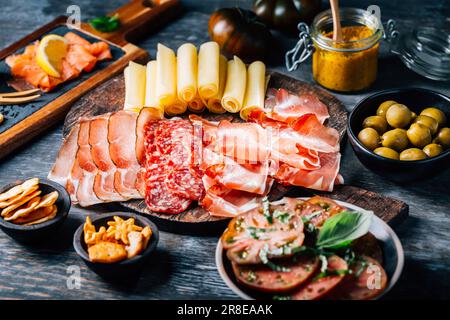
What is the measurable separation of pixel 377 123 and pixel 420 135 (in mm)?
170

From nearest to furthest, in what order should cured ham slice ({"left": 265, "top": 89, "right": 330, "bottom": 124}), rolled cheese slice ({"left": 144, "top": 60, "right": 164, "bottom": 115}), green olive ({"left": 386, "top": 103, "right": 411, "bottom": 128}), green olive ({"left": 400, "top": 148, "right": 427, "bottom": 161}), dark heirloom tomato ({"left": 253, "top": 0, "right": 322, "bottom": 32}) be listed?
green olive ({"left": 400, "top": 148, "right": 427, "bottom": 161}) → green olive ({"left": 386, "top": 103, "right": 411, "bottom": 128}) → cured ham slice ({"left": 265, "top": 89, "right": 330, "bottom": 124}) → rolled cheese slice ({"left": 144, "top": 60, "right": 164, "bottom": 115}) → dark heirloom tomato ({"left": 253, "top": 0, "right": 322, "bottom": 32})

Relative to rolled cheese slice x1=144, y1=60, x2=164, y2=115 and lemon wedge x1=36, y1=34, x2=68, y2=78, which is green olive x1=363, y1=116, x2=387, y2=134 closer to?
rolled cheese slice x1=144, y1=60, x2=164, y2=115

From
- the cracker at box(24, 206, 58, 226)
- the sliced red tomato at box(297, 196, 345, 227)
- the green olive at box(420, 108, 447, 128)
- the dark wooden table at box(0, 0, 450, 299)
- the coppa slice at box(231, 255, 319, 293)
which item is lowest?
the dark wooden table at box(0, 0, 450, 299)

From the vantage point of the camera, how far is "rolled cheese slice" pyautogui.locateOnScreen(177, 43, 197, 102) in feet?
9.04

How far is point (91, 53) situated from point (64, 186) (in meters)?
0.91

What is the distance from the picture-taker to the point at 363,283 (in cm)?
190

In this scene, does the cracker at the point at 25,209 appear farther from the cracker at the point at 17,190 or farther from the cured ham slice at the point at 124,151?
the cured ham slice at the point at 124,151

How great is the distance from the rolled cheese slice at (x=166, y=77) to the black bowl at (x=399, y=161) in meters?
0.79

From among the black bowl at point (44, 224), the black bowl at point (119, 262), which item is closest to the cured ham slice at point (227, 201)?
the black bowl at point (119, 262)

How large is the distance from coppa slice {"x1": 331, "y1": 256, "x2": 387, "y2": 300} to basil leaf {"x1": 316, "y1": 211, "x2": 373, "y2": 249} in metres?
0.09

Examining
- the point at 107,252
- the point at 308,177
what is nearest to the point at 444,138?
the point at 308,177

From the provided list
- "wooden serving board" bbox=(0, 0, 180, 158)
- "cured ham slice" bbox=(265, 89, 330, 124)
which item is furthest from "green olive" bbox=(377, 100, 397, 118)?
"wooden serving board" bbox=(0, 0, 180, 158)
